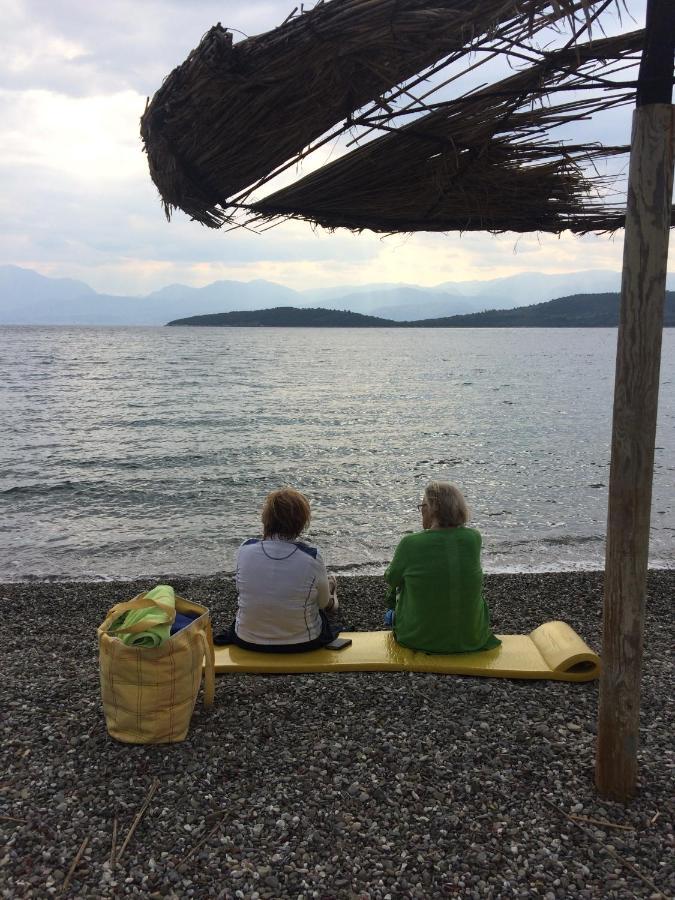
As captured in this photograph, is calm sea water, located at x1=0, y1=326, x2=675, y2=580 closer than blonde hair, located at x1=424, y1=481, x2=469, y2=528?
No

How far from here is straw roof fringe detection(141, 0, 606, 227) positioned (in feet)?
7.88

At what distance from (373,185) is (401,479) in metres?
12.7

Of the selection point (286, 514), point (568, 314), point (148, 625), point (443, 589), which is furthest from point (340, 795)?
point (568, 314)

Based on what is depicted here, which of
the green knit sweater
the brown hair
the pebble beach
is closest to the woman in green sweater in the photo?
the green knit sweater

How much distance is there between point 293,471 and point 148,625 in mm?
12966

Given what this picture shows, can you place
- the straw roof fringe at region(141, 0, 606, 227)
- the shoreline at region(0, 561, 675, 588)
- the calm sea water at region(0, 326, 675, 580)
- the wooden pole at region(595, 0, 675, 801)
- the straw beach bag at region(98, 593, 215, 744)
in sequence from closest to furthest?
the straw roof fringe at region(141, 0, 606, 227), the wooden pole at region(595, 0, 675, 801), the straw beach bag at region(98, 593, 215, 744), the shoreline at region(0, 561, 675, 588), the calm sea water at region(0, 326, 675, 580)

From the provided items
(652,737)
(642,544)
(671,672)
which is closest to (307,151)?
(642,544)

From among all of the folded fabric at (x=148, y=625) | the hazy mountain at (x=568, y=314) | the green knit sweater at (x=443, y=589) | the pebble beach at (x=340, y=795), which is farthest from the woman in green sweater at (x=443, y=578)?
the hazy mountain at (x=568, y=314)

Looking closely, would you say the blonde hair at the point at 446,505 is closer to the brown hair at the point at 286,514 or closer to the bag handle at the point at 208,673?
the brown hair at the point at 286,514

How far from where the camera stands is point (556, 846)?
281 cm

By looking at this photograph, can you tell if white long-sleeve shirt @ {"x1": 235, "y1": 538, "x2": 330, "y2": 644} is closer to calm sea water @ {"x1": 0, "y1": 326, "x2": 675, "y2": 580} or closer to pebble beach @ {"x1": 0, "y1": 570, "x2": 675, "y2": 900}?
pebble beach @ {"x1": 0, "y1": 570, "x2": 675, "y2": 900}

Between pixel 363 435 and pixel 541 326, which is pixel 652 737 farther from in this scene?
pixel 541 326

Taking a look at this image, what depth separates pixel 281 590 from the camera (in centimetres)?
457

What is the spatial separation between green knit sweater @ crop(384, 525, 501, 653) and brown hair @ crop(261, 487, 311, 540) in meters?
0.72
